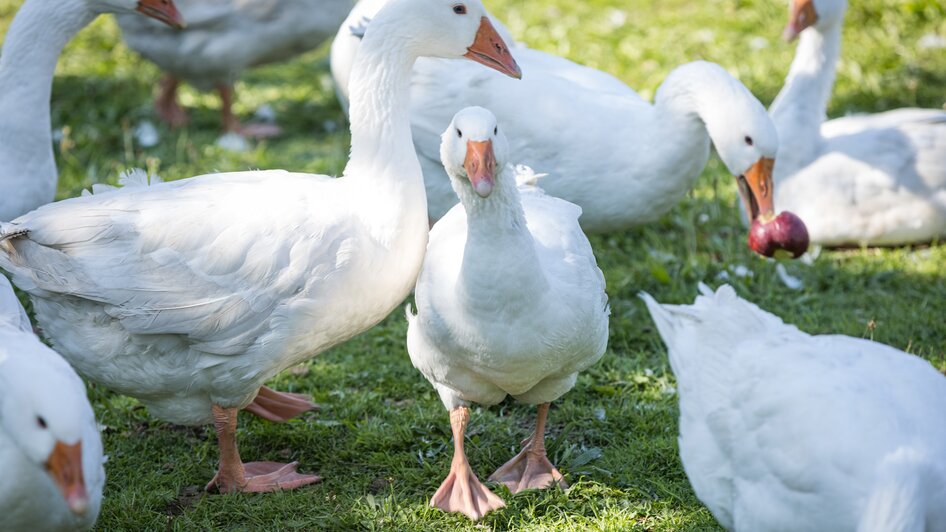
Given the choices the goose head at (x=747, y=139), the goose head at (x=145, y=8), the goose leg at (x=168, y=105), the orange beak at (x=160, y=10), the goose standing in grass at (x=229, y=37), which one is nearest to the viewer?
the goose head at (x=747, y=139)

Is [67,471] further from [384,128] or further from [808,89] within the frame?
[808,89]

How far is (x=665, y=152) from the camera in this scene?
4910mm

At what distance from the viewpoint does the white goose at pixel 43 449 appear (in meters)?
2.88

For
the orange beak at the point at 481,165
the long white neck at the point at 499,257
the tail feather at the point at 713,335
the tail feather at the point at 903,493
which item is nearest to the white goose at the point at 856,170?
the tail feather at the point at 713,335

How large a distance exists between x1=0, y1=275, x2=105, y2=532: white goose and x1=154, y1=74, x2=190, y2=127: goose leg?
475 centimetres

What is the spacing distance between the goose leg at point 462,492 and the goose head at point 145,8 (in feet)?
8.42

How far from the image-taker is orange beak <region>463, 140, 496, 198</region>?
11.1 feet

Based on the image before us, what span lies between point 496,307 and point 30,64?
8.57 ft

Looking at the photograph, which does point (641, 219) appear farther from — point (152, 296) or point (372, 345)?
point (152, 296)

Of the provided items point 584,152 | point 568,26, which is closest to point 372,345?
point 584,152

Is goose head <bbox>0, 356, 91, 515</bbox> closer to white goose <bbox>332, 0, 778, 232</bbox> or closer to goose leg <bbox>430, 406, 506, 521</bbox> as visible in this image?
goose leg <bbox>430, 406, 506, 521</bbox>

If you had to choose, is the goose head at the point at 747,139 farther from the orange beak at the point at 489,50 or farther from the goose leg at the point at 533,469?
the goose leg at the point at 533,469

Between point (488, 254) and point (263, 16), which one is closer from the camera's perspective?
point (488, 254)

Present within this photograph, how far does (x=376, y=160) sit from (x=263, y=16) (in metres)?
3.60
